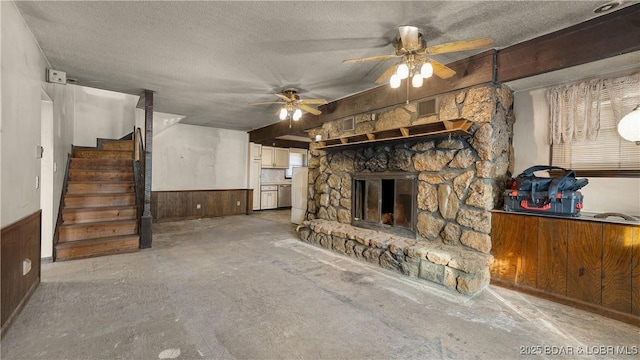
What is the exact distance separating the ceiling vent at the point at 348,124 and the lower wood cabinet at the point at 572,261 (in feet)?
7.86

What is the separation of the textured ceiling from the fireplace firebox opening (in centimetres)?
136

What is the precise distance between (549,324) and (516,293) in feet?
1.90

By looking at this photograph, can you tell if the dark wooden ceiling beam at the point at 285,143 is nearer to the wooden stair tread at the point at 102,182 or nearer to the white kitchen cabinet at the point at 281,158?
the white kitchen cabinet at the point at 281,158

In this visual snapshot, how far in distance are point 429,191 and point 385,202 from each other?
75 centimetres

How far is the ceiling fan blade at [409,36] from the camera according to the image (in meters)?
2.32

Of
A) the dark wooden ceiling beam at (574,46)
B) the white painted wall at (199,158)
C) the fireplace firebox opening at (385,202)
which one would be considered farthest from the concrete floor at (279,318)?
the white painted wall at (199,158)

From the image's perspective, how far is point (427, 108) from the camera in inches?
136

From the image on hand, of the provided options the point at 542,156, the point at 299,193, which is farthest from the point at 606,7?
the point at 299,193

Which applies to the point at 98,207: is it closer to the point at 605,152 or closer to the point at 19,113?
the point at 19,113

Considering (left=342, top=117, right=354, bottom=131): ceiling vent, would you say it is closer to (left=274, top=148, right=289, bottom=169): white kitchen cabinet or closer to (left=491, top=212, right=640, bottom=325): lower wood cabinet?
(left=491, top=212, right=640, bottom=325): lower wood cabinet

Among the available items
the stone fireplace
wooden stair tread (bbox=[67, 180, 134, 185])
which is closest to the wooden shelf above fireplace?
the stone fireplace

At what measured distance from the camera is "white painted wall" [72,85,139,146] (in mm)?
5180

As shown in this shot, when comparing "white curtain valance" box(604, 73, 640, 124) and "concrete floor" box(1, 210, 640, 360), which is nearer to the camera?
"concrete floor" box(1, 210, 640, 360)

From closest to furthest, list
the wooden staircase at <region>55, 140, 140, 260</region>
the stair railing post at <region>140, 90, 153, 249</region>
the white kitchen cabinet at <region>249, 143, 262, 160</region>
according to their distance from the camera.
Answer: the wooden staircase at <region>55, 140, 140, 260</region> → the stair railing post at <region>140, 90, 153, 249</region> → the white kitchen cabinet at <region>249, 143, 262, 160</region>
